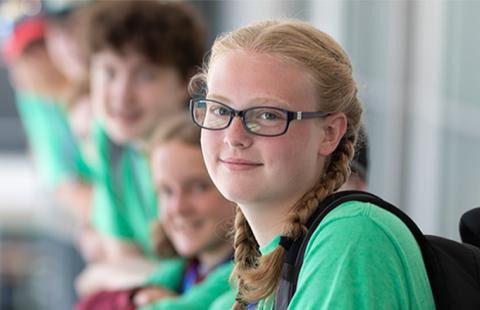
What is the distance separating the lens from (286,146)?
1504 millimetres

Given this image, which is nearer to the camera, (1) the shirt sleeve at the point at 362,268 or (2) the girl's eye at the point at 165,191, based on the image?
(1) the shirt sleeve at the point at 362,268

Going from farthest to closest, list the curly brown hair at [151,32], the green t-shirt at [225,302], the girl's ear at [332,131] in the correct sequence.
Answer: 1. the curly brown hair at [151,32]
2. the green t-shirt at [225,302]
3. the girl's ear at [332,131]

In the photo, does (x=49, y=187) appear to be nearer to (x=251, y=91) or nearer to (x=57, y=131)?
(x=57, y=131)

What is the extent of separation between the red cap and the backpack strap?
13.2 feet

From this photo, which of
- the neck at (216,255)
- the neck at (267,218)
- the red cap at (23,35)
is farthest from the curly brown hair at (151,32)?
the neck at (267,218)

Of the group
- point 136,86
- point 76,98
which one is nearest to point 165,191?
point 136,86

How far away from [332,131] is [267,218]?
157 millimetres

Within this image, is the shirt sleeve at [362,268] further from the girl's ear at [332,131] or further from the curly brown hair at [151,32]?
the curly brown hair at [151,32]

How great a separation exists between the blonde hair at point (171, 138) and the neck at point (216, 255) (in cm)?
23

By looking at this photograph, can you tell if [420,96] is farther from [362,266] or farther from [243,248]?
[362,266]

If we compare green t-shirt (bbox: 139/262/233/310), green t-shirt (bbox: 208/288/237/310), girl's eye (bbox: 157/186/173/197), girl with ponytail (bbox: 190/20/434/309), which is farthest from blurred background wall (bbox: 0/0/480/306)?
girl with ponytail (bbox: 190/20/434/309)

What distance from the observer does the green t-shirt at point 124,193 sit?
12.3 ft

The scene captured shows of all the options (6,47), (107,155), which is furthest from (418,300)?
(6,47)

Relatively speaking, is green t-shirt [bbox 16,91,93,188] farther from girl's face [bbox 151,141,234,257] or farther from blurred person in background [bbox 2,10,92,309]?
girl's face [bbox 151,141,234,257]
